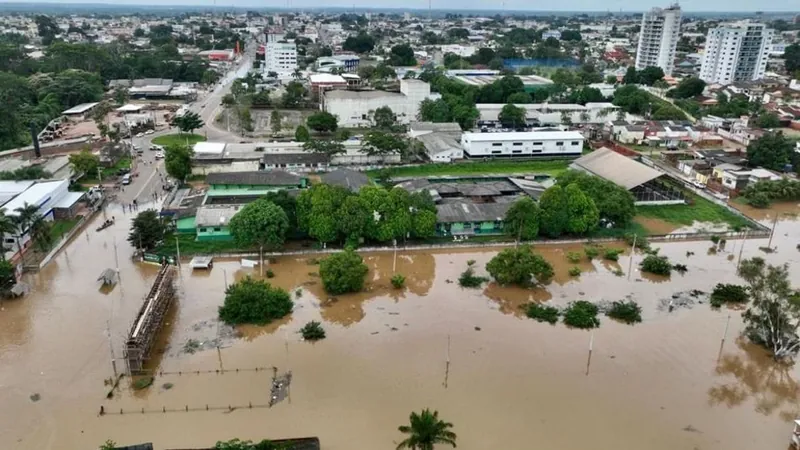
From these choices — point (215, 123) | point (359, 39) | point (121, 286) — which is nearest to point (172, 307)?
point (121, 286)

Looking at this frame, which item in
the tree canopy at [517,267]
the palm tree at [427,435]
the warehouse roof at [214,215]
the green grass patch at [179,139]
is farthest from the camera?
the green grass patch at [179,139]

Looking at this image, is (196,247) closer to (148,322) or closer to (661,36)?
(148,322)

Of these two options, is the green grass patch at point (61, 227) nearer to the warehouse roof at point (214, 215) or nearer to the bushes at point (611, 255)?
the warehouse roof at point (214, 215)

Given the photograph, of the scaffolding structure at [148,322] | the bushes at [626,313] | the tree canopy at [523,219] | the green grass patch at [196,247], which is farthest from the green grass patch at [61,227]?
the bushes at [626,313]

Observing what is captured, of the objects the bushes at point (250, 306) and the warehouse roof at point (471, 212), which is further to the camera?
the warehouse roof at point (471, 212)

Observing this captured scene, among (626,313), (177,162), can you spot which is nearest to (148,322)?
(177,162)

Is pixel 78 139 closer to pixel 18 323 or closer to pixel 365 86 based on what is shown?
pixel 18 323

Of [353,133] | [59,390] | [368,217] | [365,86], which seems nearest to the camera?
[59,390]

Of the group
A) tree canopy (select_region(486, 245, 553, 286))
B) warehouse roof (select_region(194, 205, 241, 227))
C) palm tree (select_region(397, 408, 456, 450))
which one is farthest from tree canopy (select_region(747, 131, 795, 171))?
palm tree (select_region(397, 408, 456, 450))
